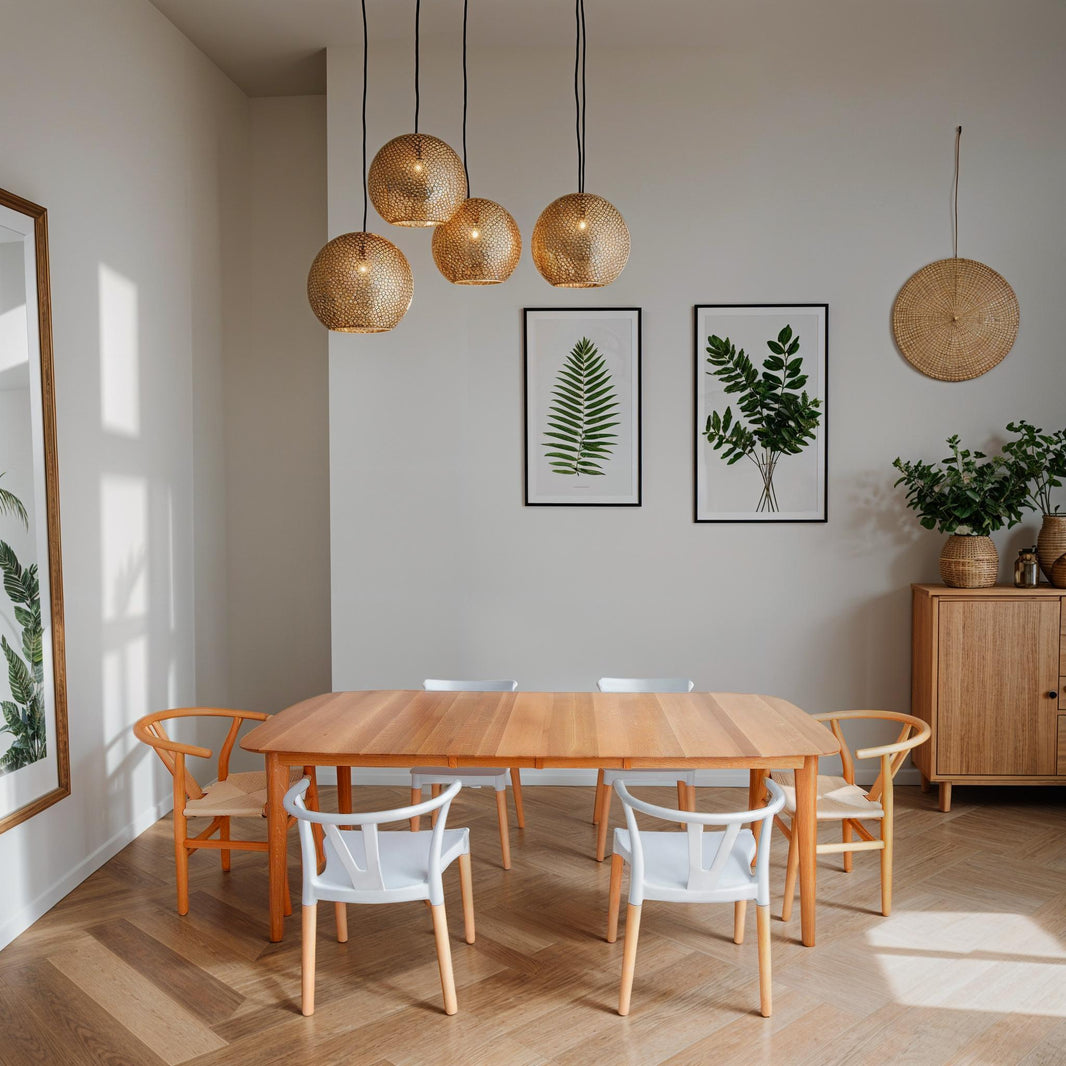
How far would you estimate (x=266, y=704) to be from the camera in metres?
5.09

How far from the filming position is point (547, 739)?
2893 mm

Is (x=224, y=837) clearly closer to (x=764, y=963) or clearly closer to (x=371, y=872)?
(x=371, y=872)

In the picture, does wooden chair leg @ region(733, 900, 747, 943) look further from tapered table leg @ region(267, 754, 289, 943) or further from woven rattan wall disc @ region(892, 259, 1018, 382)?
woven rattan wall disc @ region(892, 259, 1018, 382)

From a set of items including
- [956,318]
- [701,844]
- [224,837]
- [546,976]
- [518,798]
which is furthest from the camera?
[956,318]

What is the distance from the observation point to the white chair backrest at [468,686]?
150 inches

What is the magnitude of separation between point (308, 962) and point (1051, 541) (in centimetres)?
369

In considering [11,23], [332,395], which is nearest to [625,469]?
[332,395]

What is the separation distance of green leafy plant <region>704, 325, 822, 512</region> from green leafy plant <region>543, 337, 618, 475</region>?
1.69 feet

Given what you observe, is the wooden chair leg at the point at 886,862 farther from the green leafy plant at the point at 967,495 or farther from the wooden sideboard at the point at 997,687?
the green leafy plant at the point at 967,495

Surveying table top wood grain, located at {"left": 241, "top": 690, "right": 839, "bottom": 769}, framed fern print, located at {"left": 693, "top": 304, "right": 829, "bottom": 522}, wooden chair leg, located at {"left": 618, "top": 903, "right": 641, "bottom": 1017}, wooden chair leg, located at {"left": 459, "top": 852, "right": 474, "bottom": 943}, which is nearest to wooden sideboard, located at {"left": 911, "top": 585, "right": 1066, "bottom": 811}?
framed fern print, located at {"left": 693, "top": 304, "right": 829, "bottom": 522}

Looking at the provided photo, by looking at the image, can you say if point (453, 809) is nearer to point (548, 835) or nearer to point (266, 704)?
point (548, 835)

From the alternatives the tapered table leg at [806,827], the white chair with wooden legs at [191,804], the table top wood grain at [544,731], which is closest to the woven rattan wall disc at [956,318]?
the table top wood grain at [544,731]

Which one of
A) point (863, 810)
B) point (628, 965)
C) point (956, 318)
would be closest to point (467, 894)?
point (628, 965)

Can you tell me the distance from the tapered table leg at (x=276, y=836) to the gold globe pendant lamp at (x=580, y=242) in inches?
67.3
